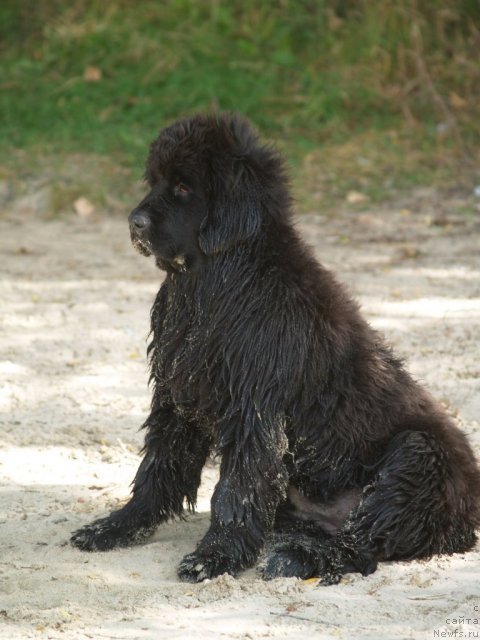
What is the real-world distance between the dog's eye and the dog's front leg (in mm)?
935

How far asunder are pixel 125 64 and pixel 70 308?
226 inches

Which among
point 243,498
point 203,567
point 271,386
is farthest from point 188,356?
point 203,567

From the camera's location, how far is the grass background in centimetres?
1085

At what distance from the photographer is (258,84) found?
11.9 meters

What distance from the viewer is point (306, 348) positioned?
416cm

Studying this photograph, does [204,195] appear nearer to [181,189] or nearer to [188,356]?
[181,189]

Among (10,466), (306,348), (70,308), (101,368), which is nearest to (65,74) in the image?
(70,308)

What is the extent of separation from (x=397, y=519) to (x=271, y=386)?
2.34 feet

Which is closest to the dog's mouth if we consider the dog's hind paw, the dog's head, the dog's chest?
the dog's head

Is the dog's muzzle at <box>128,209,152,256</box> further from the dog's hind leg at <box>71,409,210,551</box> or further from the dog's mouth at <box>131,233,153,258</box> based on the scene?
the dog's hind leg at <box>71,409,210,551</box>

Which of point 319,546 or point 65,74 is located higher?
point 65,74

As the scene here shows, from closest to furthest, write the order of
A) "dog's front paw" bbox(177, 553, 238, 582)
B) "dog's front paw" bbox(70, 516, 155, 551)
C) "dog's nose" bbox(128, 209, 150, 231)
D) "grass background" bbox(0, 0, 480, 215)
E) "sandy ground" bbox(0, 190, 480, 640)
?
"sandy ground" bbox(0, 190, 480, 640) → "dog's front paw" bbox(177, 553, 238, 582) → "dog's nose" bbox(128, 209, 150, 231) → "dog's front paw" bbox(70, 516, 155, 551) → "grass background" bbox(0, 0, 480, 215)

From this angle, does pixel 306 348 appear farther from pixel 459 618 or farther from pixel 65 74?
pixel 65 74

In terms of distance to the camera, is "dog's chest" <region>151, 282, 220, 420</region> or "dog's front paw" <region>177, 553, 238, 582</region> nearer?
"dog's front paw" <region>177, 553, 238, 582</region>
